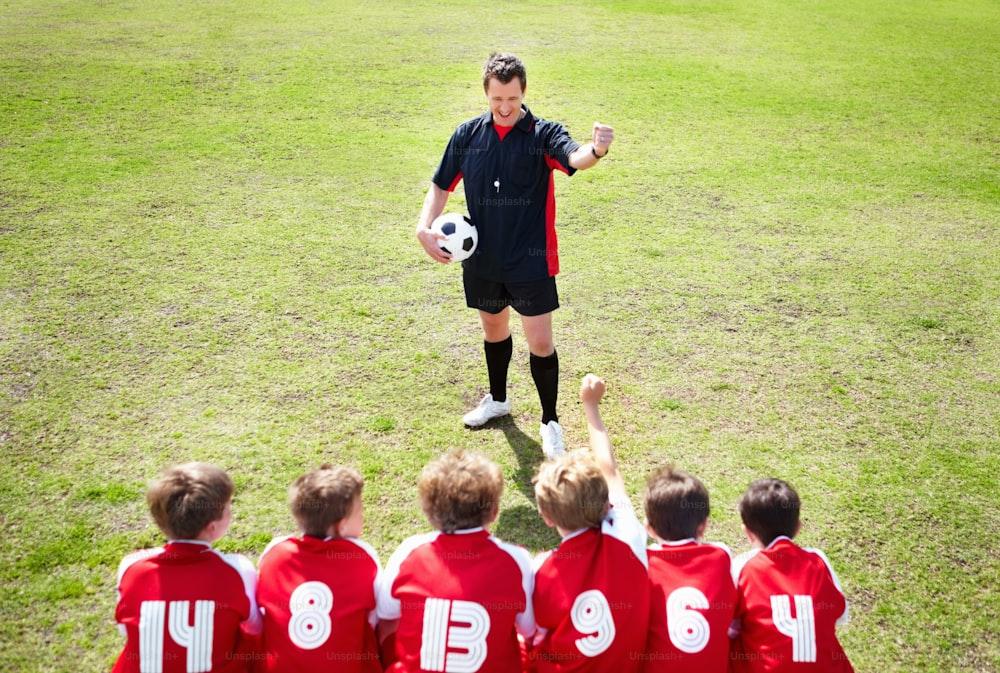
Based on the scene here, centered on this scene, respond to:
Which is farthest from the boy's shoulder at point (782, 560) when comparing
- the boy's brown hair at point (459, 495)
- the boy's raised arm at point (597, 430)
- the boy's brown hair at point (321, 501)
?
the boy's brown hair at point (321, 501)

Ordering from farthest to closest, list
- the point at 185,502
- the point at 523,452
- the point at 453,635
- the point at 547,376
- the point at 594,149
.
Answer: the point at 523,452
the point at 547,376
the point at 594,149
the point at 185,502
the point at 453,635

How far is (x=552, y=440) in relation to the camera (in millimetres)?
4719

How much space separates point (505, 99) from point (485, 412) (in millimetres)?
2107

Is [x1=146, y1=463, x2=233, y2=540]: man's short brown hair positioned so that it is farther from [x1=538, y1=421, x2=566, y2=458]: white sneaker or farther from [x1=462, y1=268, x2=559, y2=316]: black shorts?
[x1=538, y1=421, x2=566, y2=458]: white sneaker

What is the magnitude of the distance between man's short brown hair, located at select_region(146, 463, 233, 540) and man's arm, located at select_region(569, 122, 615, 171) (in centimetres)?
253

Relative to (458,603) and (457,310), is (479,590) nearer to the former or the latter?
(458,603)

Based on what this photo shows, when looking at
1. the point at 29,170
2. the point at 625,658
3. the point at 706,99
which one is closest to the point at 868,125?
the point at 706,99

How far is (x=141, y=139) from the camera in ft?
31.7

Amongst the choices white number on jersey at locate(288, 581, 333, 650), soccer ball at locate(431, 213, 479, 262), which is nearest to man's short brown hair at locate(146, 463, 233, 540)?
white number on jersey at locate(288, 581, 333, 650)

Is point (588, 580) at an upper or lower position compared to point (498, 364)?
upper

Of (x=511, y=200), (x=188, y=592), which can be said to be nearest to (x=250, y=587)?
(x=188, y=592)

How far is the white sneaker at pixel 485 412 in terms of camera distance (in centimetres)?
499

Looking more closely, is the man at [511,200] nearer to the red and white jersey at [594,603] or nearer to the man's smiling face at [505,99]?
the man's smiling face at [505,99]

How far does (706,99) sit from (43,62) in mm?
11331
